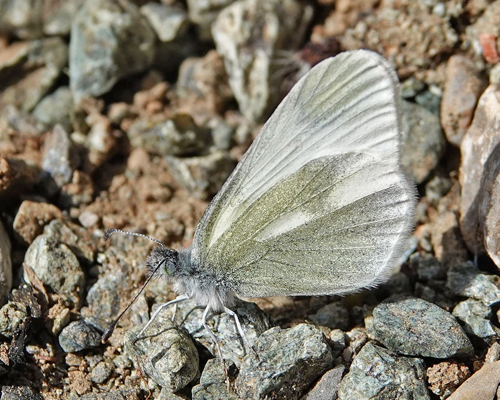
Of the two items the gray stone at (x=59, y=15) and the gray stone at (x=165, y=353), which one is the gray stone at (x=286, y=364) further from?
the gray stone at (x=59, y=15)

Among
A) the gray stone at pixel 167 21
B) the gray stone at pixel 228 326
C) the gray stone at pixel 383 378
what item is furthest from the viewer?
the gray stone at pixel 167 21

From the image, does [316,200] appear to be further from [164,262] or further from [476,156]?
[476,156]

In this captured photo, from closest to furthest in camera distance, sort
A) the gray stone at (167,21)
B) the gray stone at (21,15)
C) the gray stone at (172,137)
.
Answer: the gray stone at (172,137)
the gray stone at (21,15)
the gray stone at (167,21)

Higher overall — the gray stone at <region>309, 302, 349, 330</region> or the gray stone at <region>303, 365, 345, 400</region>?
the gray stone at <region>303, 365, 345, 400</region>

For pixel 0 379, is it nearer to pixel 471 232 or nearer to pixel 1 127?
pixel 1 127

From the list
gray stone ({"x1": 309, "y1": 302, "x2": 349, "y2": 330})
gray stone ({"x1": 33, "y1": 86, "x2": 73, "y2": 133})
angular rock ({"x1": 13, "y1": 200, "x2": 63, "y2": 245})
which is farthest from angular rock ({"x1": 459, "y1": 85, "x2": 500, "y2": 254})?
gray stone ({"x1": 33, "y1": 86, "x2": 73, "y2": 133})

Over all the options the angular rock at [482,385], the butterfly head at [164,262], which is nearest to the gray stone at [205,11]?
the butterfly head at [164,262]

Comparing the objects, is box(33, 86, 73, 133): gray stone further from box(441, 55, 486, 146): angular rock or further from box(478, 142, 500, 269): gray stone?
box(478, 142, 500, 269): gray stone
